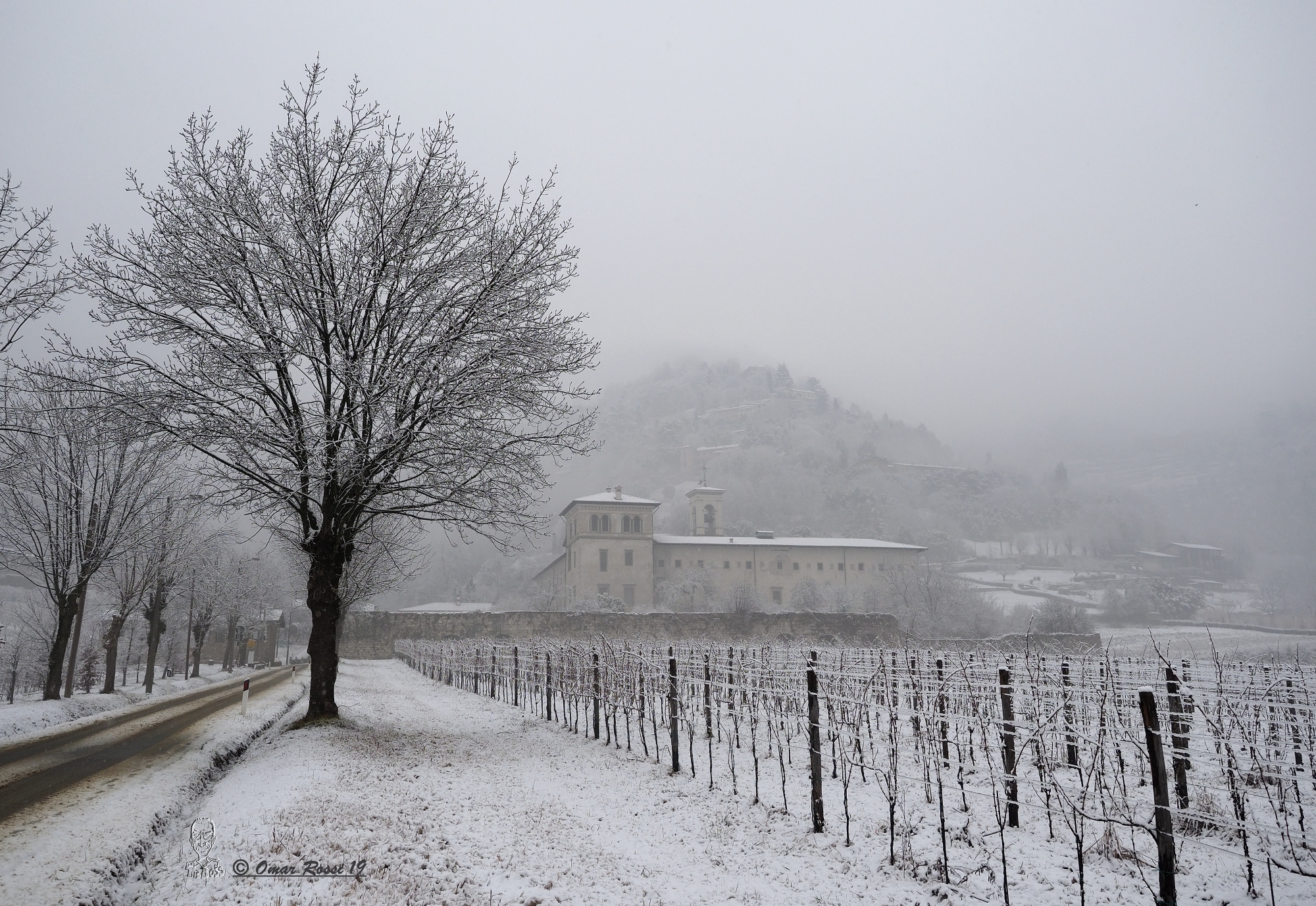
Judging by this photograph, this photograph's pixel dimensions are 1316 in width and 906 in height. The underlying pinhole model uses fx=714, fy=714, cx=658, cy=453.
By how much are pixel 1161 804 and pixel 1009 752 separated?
3206 mm

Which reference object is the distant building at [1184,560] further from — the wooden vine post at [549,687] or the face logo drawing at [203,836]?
the face logo drawing at [203,836]

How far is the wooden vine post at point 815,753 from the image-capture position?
735cm

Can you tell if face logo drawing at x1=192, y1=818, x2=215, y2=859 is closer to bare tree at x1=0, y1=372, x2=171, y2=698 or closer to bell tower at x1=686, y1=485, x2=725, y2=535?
bare tree at x1=0, y1=372, x2=171, y2=698

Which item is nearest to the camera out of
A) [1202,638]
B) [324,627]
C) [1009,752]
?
[1009,752]

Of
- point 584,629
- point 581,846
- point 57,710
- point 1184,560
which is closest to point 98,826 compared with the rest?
point 581,846

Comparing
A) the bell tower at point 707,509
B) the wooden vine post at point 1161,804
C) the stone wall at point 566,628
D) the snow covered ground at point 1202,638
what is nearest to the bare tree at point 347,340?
the wooden vine post at point 1161,804

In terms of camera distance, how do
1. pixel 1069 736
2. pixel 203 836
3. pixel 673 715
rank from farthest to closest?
1. pixel 673 715
2. pixel 1069 736
3. pixel 203 836

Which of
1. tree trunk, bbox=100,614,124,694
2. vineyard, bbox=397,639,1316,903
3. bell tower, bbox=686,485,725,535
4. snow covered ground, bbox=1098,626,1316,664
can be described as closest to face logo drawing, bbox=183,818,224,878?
vineyard, bbox=397,639,1316,903

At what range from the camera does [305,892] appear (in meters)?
5.18

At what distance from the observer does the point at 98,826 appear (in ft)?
21.4

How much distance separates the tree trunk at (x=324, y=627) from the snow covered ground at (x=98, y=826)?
1648 mm

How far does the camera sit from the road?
8.03 meters

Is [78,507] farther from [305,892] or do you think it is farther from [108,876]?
[305,892]

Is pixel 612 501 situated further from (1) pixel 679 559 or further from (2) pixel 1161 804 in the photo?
(2) pixel 1161 804
